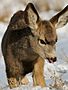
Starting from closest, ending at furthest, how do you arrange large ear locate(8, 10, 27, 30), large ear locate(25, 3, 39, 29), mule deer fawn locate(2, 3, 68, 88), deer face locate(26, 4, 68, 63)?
large ear locate(25, 3, 39, 29) → deer face locate(26, 4, 68, 63) → mule deer fawn locate(2, 3, 68, 88) → large ear locate(8, 10, 27, 30)

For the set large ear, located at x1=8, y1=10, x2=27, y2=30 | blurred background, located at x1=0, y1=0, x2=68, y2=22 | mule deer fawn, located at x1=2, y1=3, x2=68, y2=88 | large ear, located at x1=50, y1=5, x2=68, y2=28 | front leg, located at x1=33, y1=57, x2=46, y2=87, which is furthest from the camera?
blurred background, located at x1=0, y1=0, x2=68, y2=22

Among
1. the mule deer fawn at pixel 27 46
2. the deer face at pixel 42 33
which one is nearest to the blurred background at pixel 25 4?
the mule deer fawn at pixel 27 46

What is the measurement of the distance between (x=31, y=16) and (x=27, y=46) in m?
0.71

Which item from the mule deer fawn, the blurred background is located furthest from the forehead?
the blurred background

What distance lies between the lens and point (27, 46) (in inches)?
327

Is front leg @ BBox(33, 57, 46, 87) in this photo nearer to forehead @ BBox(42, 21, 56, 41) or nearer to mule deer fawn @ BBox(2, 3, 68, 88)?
mule deer fawn @ BBox(2, 3, 68, 88)

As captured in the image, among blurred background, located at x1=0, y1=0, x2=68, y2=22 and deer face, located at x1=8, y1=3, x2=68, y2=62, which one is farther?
blurred background, located at x1=0, y1=0, x2=68, y2=22

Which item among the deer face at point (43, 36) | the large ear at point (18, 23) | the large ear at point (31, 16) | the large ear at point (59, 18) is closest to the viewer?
the large ear at point (31, 16)

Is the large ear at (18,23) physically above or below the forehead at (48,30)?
above

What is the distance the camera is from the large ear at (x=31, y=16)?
25.1 feet

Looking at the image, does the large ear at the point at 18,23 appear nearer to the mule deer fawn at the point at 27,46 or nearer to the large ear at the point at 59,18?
the mule deer fawn at the point at 27,46

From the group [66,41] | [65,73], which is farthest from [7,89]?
[66,41]

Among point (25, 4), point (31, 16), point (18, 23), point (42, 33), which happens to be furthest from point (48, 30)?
point (25, 4)

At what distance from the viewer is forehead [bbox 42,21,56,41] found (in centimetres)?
787
